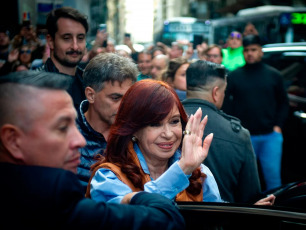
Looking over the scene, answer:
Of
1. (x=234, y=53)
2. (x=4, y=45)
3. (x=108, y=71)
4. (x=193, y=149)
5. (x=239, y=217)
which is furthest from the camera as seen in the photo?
(x=234, y=53)

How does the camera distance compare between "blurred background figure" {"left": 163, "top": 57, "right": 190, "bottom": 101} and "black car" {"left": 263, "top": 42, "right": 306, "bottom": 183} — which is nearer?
"blurred background figure" {"left": 163, "top": 57, "right": 190, "bottom": 101}

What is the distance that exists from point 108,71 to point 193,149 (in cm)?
137

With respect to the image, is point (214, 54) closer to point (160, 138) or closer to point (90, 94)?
point (90, 94)

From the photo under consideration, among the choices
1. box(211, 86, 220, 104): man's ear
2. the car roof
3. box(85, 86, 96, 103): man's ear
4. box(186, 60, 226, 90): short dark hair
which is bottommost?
box(211, 86, 220, 104): man's ear

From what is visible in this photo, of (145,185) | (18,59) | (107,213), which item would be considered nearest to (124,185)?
(145,185)

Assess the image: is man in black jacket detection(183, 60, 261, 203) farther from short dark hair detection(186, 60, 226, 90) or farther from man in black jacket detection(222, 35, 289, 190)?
man in black jacket detection(222, 35, 289, 190)

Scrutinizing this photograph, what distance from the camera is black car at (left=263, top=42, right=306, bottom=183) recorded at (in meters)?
6.35

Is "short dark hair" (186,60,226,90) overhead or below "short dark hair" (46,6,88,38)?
below

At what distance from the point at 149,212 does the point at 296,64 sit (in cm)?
594

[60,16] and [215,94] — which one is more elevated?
[60,16]

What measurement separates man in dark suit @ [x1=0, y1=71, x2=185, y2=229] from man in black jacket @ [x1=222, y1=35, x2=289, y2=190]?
424 cm

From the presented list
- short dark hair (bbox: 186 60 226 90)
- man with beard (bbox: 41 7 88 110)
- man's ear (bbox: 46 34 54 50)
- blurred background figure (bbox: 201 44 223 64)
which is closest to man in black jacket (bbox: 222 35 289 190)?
blurred background figure (bbox: 201 44 223 64)

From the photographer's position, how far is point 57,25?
4.29 meters

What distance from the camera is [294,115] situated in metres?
6.47
